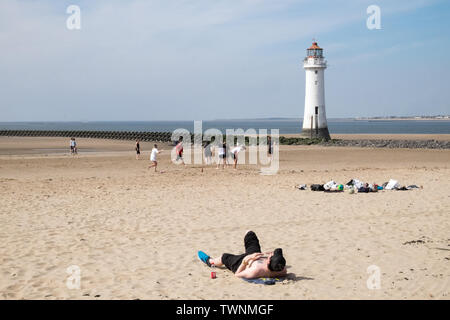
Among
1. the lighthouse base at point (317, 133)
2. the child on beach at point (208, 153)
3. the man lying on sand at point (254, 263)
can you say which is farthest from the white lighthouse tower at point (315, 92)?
the man lying on sand at point (254, 263)

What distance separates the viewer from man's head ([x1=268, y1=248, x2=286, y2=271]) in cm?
611

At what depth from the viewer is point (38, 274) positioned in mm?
6496

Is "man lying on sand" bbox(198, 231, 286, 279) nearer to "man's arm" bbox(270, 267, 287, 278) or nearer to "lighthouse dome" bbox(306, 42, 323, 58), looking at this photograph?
"man's arm" bbox(270, 267, 287, 278)

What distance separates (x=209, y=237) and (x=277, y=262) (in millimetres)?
2739

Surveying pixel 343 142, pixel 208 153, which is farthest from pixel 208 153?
pixel 343 142

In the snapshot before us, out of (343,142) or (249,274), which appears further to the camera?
(343,142)

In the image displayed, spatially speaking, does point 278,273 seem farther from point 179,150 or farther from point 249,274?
Answer: point 179,150

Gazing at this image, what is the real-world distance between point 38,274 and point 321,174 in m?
14.2

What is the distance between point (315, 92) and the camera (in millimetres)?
48906

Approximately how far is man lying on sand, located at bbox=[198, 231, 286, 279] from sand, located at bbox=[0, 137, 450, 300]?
0.53ft

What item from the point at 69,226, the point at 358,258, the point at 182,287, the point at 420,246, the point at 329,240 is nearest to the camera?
the point at 182,287

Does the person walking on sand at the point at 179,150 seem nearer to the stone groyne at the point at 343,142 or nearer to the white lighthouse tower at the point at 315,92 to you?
the stone groyne at the point at 343,142
